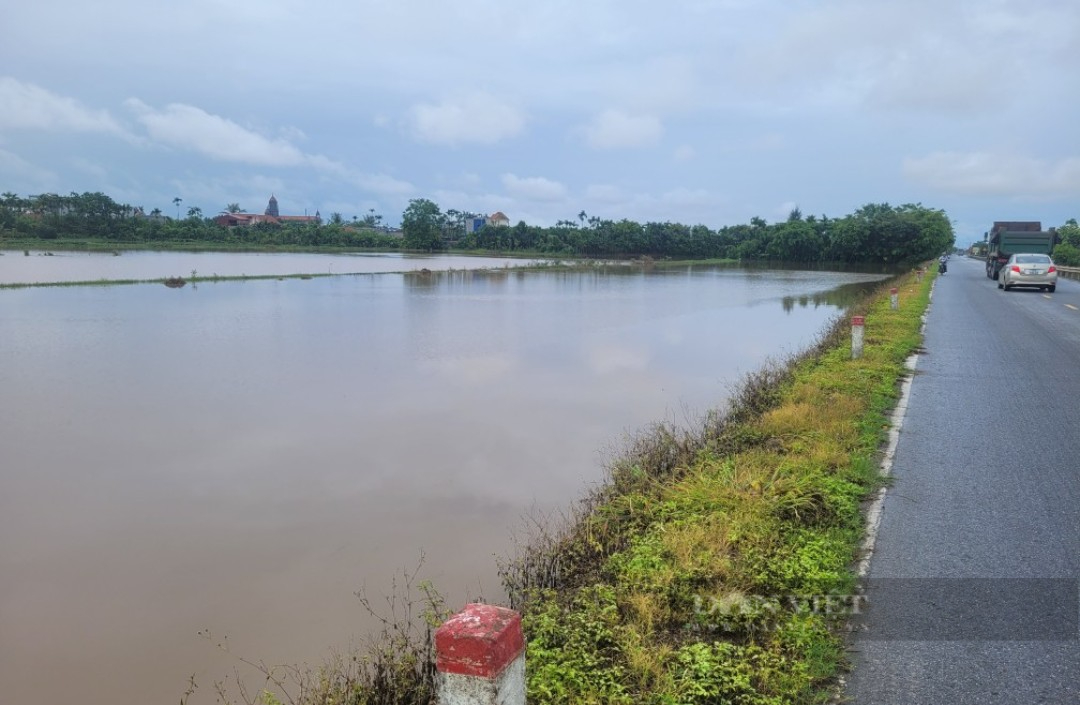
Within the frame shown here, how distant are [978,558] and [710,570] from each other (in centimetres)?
160

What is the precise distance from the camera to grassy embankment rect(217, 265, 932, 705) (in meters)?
3.28

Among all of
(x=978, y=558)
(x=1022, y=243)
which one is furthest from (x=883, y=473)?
(x=1022, y=243)

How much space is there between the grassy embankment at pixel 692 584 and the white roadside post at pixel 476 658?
911 mm

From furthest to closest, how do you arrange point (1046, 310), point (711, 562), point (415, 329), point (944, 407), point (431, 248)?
point (431, 248)
point (415, 329)
point (1046, 310)
point (944, 407)
point (711, 562)

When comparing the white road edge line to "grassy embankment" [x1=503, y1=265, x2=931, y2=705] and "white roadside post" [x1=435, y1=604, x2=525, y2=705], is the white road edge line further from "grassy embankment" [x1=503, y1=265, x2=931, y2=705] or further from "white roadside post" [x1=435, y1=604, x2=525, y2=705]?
"white roadside post" [x1=435, y1=604, x2=525, y2=705]

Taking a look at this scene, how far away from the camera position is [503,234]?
94.8m

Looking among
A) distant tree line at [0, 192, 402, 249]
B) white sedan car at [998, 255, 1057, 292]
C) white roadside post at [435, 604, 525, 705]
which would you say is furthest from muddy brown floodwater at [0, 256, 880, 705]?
distant tree line at [0, 192, 402, 249]

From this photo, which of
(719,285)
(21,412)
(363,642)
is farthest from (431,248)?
(363,642)

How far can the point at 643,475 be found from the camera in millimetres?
6445

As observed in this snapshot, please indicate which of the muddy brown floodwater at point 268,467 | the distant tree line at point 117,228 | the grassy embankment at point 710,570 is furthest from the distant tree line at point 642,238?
the grassy embankment at point 710,570

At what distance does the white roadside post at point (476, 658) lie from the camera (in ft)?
7.66

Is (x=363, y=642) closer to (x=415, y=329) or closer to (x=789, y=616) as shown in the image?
(x=789, y=616)

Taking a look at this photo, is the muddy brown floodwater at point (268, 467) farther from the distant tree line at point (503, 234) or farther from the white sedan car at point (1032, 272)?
the distant tree line at point (503, 234)

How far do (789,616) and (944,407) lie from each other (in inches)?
219
